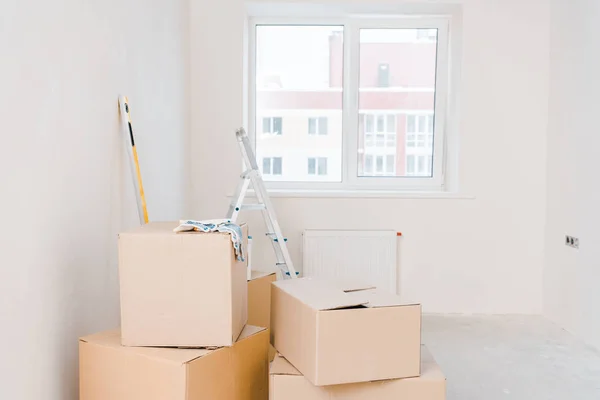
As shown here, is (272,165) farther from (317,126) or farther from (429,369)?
(429,369)

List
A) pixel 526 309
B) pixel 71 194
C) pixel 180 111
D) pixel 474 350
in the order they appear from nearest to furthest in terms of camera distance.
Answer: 1. pixel 71 194
2. pixel 474 350
3. pixel 180 111
4. pixel 526 309

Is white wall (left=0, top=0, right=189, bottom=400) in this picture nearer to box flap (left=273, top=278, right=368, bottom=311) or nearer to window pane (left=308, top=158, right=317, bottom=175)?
box flap (left=273, top=278, right=368, bottom=311)

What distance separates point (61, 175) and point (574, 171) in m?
2.85

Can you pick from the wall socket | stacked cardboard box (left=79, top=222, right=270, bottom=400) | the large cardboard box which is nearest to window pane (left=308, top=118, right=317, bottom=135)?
the large cardboard box

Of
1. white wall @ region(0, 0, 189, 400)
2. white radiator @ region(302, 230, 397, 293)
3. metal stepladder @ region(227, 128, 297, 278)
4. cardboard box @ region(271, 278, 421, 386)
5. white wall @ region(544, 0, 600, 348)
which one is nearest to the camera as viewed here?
white wall @ region(0, 0, 189, 400)

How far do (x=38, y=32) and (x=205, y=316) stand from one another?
0.94 meters

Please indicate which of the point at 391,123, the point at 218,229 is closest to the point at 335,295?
the point at 218,229

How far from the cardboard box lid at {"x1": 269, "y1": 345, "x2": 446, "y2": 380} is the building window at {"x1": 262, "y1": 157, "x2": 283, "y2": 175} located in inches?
98.1

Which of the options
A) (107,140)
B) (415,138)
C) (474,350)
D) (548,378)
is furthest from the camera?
(415,138)

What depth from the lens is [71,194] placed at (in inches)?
81.9

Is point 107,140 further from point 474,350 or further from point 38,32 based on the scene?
point 474,350

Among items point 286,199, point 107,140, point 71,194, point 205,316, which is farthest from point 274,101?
point 205,316

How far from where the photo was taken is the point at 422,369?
195 cm

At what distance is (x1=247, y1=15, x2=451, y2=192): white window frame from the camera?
14.3 feet
